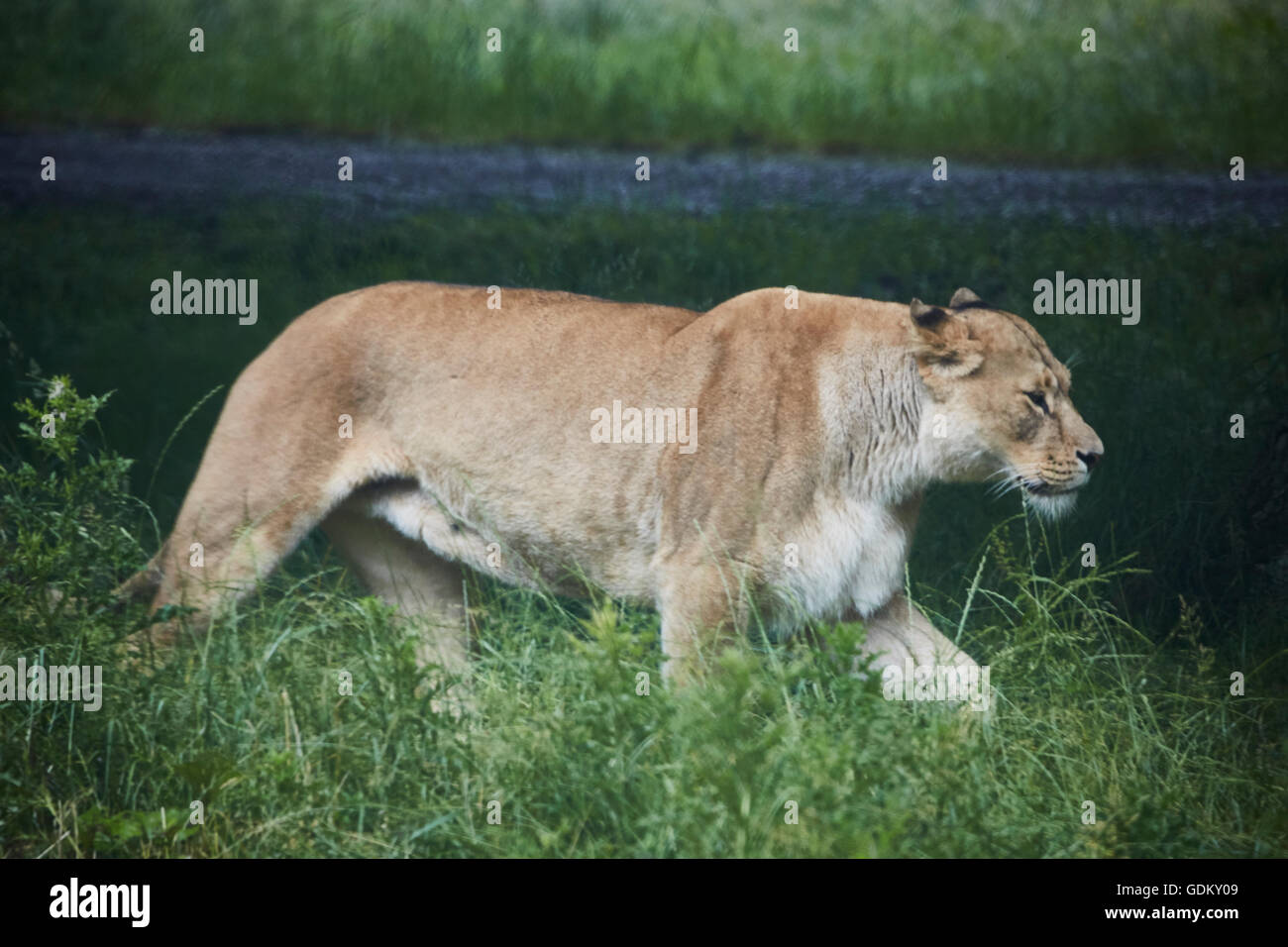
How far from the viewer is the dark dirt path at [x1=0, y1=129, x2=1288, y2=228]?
21.4 ft

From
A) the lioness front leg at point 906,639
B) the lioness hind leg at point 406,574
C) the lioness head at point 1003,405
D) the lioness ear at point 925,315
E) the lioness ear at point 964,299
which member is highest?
the lioness ear at point 964,299

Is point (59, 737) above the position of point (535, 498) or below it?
below

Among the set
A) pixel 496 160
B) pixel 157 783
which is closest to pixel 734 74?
pixel 496 160

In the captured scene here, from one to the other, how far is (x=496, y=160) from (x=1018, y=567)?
3250 mm

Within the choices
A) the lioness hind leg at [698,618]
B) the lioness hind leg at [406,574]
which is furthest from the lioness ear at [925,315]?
the lioness hind leg at [406,574]

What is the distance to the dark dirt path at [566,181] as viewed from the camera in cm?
652

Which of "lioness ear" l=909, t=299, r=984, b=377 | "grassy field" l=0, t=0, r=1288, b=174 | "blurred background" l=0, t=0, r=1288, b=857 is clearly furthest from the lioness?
"grassy field" l=0, t=0, r=1288, b=174

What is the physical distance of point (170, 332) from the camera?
7.27 meters

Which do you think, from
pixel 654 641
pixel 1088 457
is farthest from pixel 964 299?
pixel 654 641

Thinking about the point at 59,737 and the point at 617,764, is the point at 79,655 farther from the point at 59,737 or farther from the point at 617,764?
the point at 617,764

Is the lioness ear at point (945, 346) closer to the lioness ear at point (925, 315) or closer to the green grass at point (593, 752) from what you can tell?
the lioness ear at point (925, 315)

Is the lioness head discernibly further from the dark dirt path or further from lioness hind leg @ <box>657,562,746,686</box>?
the dark dirt path

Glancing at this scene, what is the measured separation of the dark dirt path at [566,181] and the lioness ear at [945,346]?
1848 millimetres

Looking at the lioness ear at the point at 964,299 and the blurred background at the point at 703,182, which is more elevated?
the blurred background at the point at 703,182
